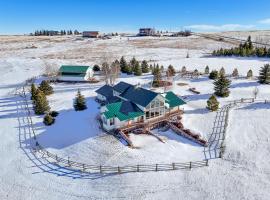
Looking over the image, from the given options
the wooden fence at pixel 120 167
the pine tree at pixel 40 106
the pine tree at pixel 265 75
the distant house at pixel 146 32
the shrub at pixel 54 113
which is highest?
the distant house at pixel 146 32

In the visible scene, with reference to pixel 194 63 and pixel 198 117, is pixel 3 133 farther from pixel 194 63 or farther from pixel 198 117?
pixel 194 63

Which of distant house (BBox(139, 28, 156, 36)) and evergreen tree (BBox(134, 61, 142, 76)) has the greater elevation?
distant house (BBox(139, 28, 156, 36))

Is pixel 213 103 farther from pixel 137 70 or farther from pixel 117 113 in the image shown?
pixel 137 70

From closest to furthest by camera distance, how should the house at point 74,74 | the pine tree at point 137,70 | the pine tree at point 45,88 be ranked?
1. the pine tree at point 45,88
2. the house at point 74,74
3. the pine tree at point 137,70

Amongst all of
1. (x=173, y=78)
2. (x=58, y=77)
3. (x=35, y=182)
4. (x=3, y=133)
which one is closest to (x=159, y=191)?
(x=35, y=182)

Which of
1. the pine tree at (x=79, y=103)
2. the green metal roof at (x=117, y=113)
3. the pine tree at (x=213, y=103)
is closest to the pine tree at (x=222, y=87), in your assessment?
the pine tree at (x=213, y=103)

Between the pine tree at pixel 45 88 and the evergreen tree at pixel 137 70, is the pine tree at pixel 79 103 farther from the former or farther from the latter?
the evergreen tree at pixel 137 70

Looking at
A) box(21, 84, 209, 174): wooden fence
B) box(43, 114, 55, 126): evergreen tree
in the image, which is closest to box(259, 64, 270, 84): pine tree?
box(21, 84, 209, 174): wooden fence

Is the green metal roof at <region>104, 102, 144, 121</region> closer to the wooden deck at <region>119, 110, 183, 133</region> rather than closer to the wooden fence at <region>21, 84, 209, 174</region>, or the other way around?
the wooden deck at <region>119, 110, 183, 133</region>
